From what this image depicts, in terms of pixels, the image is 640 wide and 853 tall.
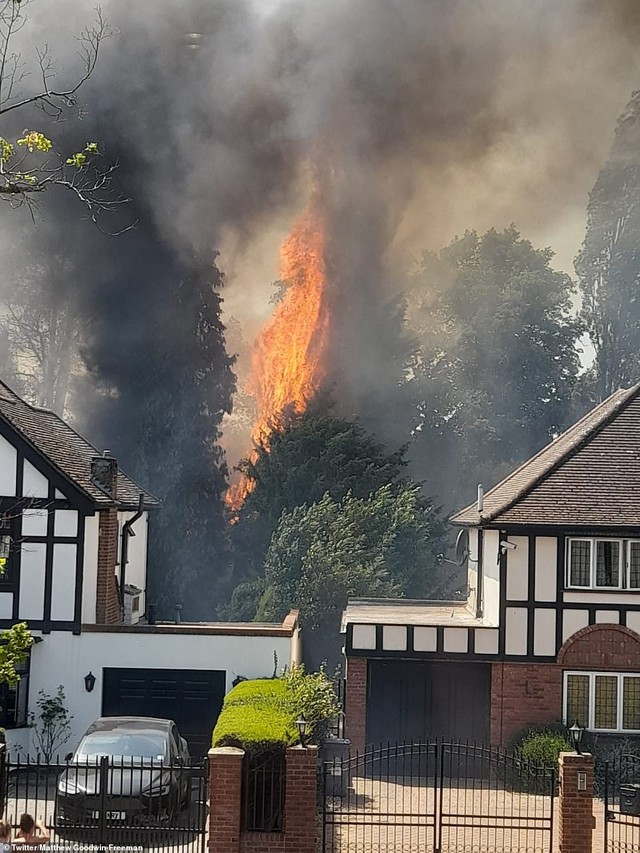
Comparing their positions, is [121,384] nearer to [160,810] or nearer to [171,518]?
[171,518]

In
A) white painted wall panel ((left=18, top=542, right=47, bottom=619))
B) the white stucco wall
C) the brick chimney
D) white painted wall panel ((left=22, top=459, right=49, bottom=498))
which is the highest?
the brick chimney

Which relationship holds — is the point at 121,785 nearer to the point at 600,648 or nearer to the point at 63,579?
the point at 63,579

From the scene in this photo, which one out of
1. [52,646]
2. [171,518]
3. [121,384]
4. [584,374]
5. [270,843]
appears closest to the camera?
[270,843]

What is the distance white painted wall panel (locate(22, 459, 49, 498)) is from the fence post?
38.4 ft

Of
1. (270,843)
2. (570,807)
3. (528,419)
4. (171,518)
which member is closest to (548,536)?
(570,807)

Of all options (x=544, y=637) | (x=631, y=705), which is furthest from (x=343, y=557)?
(x=631, y=705)

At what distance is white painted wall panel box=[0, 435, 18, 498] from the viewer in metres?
21.6

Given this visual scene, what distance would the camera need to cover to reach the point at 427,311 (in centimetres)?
5278

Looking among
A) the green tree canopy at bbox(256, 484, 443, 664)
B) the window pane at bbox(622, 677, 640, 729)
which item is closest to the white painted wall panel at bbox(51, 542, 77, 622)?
the window pane at bbox(622, 677, 640, 729)

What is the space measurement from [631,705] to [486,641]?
115 inches

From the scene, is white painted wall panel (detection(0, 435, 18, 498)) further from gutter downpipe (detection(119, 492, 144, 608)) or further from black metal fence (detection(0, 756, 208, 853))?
black metal fence (detection(0, 756, 208, 853))

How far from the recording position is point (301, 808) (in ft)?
44.5

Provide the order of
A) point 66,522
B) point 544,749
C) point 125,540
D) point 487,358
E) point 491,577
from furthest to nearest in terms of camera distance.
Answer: point 487,358, point 125,540, point 491,577, point 66,522, point 544,749

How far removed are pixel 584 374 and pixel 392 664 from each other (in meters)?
32.9
